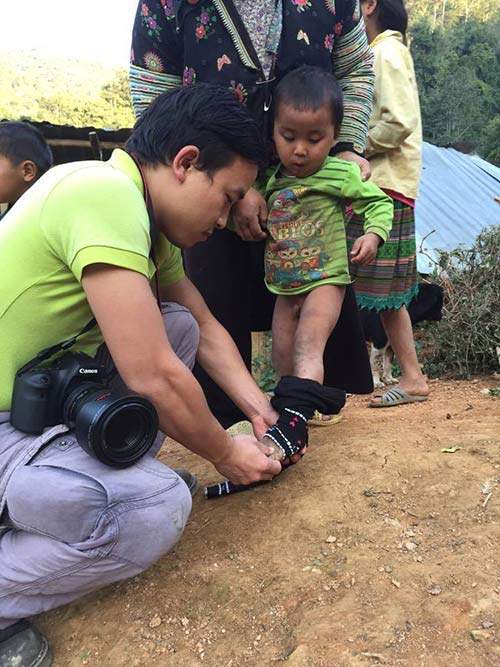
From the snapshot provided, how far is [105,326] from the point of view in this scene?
4.80 ft

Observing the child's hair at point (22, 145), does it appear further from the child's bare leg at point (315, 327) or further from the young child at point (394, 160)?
the child's bare leg at point (315, 327)

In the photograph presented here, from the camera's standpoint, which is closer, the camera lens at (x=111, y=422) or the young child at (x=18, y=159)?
the camera lens at (x=111, y=422)

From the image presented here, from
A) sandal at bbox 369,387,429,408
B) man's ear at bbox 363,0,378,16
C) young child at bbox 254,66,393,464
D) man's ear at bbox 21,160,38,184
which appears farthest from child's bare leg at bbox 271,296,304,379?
man's ear at bbox 363,0,378,16

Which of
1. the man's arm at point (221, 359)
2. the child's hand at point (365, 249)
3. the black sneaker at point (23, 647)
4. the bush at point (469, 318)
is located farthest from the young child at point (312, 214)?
the bush at point (469, 318)

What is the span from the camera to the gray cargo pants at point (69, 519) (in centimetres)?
149

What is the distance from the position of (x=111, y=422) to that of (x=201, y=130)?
78cm

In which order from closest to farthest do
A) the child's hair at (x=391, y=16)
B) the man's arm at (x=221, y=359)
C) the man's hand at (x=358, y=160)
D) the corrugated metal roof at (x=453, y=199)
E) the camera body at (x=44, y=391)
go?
1. the camera body at (x=44, y=391)
2. the man's arm at (x=221, y=359)
3. the man's hand at (x=358, y=160)
4. the child's hair at (x=391, y=16)
5. the corrugated metal roof at (x=453, y=199)

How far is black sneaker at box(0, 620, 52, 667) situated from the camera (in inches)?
60.2

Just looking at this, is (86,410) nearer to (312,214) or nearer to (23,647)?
(23,647)

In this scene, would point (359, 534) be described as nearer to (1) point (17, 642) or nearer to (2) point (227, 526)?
(2) point (227, 526)

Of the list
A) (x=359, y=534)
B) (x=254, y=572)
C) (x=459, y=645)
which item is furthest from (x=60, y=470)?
(x=459, y=645)

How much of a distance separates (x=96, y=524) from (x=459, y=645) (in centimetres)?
88

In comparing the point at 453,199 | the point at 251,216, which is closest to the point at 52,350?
the point at 251,216

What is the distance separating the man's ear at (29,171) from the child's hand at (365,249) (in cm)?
198
